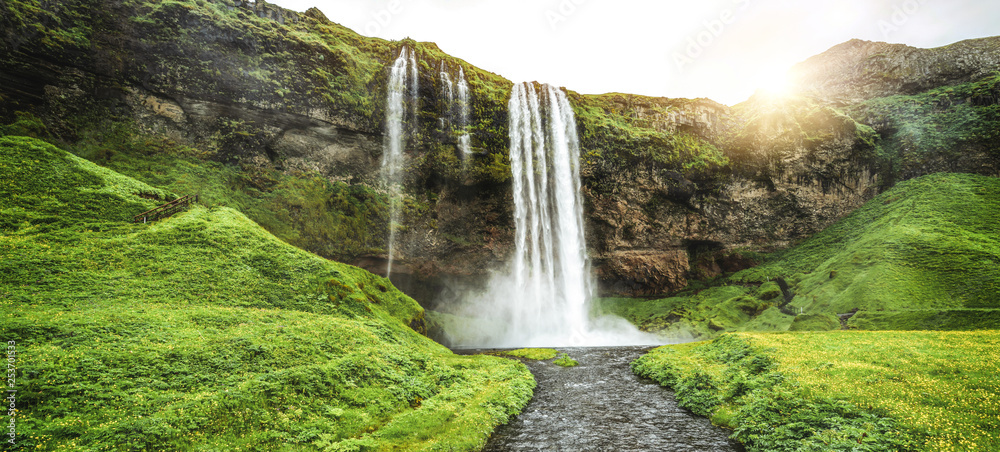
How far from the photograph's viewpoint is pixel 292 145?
1578 inches

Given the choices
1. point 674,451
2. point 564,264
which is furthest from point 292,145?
point 674,451

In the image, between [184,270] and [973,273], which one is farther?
[973,273]

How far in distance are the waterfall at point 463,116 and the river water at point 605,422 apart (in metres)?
30.0

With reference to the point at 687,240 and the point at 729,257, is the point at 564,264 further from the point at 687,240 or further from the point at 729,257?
the point at 729,257

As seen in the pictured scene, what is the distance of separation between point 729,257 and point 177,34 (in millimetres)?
73523

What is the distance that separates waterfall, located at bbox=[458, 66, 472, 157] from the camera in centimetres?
4512

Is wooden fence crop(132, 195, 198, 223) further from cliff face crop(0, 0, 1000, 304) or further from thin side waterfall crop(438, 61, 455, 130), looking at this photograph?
thin side waterfall crop(438, 61, 455, 130)

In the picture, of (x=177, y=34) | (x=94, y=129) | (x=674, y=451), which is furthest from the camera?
(x=177, y=34)

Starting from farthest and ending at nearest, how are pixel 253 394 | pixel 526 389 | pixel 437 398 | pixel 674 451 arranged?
pixel 526 389, pixel 437 398, pixel 674 451, pixel 253 394

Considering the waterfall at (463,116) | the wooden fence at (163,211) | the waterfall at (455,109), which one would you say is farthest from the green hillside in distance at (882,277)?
the wooden fence at (163,211)

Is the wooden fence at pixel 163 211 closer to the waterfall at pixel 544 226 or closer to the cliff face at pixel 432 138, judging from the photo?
the cliff face at pixel 432 138

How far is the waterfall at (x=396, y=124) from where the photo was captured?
43.1 m

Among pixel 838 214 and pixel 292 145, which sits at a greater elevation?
pixel 292 145

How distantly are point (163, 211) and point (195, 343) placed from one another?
598 inches
